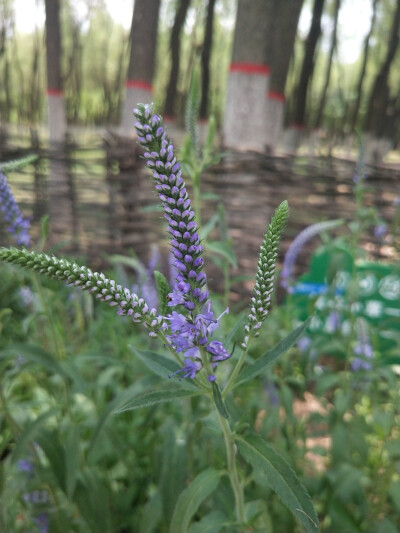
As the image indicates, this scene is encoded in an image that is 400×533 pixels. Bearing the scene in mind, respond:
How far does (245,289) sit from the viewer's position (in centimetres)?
476

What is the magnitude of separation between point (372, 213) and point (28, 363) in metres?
1.65

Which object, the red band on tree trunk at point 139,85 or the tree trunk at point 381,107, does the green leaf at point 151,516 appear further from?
the tree trunk at point 381,107

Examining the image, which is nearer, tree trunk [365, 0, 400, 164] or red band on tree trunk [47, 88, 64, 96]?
red band on tree trunk [47, 88, 64, 96]

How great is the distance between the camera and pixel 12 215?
57.6 inches

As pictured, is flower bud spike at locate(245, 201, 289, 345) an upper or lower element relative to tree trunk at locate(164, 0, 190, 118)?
lower

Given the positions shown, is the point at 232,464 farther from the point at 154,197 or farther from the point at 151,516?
the point at 154,197

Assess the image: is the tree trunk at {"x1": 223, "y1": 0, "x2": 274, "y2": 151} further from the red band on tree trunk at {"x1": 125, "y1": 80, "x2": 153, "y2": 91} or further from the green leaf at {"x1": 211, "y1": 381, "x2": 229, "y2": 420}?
the green leaf at {"x1": 211, "y1": 381, "x2": 229, "y2": 420}

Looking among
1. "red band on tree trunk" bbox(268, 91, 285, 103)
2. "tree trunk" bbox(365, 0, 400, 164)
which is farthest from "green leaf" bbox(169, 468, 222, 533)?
"tree trunk" bbox(365, 0, 400, 164)

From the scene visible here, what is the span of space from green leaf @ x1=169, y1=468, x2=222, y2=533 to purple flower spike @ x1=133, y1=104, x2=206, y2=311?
597 millimetres

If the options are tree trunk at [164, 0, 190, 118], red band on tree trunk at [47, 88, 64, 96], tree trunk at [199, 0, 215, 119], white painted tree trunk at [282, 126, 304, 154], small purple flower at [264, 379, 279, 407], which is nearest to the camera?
small purple flower at [264, 379, 279, 407]

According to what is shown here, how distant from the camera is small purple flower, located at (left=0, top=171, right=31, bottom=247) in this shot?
1382 millimetres

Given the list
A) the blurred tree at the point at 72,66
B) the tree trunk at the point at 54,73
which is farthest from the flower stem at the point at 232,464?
the blurred tree at the point at 72,66

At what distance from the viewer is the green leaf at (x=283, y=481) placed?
0.83 m

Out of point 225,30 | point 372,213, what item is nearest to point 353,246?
point 372,213
